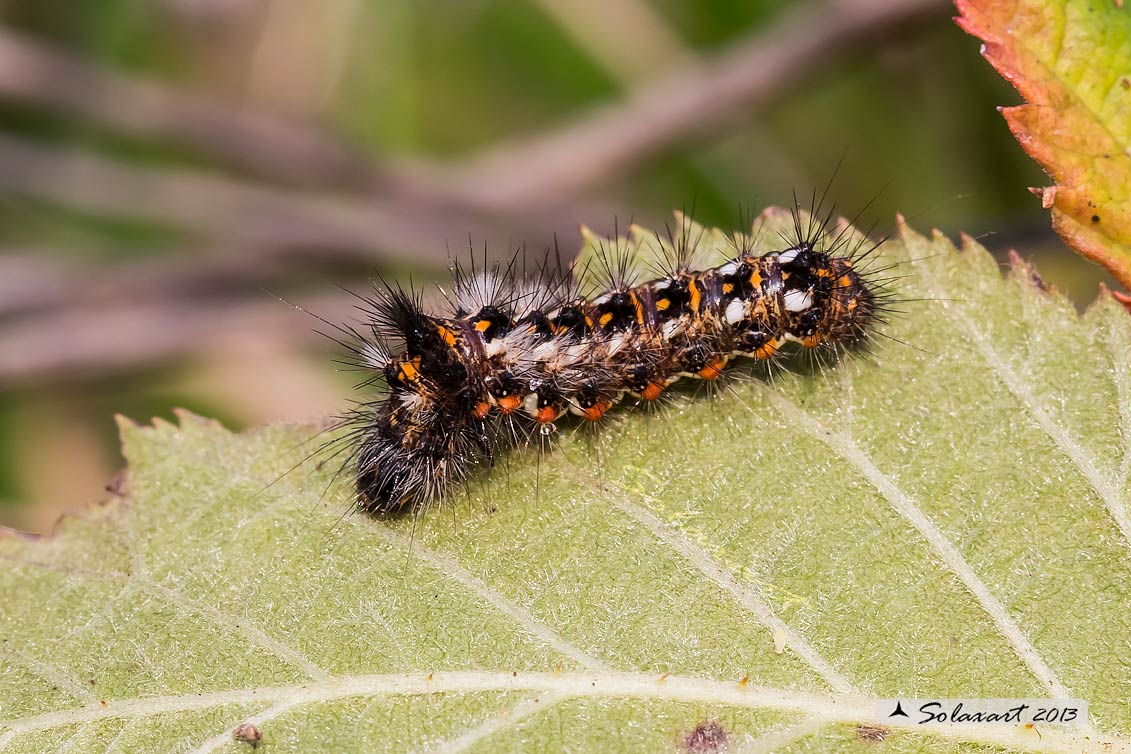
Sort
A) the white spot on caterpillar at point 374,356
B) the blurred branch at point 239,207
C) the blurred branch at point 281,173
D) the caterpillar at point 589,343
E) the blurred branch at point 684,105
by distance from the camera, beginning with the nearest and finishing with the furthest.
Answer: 1. the caterpillar at point 589,343
2. the white spot on caterpillar at point 374,356
3. the blurred branch at point 684,105
4. the blurred branch at point 281,173
5. the blurred branch at point 239,207

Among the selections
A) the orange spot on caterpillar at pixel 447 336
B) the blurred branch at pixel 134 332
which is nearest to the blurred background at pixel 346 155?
the blurred branch at pixel 134 332

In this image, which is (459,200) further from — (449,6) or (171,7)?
(171,7)

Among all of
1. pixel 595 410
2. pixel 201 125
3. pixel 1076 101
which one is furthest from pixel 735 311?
pixel 201 125

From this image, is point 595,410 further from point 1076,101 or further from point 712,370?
point 1076,101

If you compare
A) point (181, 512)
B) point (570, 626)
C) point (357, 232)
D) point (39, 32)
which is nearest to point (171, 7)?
point (39, 32)

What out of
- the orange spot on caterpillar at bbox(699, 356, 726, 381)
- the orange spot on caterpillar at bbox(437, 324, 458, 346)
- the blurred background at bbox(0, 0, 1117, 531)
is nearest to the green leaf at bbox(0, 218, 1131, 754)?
the orange spot on caterpillar at bbox(699, 356, 726, 381)

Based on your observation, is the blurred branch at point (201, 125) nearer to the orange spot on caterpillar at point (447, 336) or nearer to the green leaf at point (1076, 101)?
the orange spot on caterpillar at point (447, 336)
